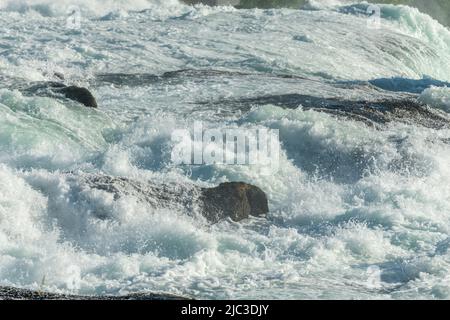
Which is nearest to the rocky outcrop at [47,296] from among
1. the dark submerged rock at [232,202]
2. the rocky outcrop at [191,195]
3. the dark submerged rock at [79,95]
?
the rocky outcrop at [191,195]

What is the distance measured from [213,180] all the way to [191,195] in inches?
67.8

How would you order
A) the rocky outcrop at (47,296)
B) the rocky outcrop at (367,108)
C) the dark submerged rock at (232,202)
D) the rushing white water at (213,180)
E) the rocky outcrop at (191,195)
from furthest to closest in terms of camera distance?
the rocky outcrop at (367,108) < the dark submerged rock at (232,202) < the rocky outcrop at (191,195) < the rushing white water at (213,180) < the rocky outcrop at (47,296)

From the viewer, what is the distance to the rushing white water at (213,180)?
11.2 m

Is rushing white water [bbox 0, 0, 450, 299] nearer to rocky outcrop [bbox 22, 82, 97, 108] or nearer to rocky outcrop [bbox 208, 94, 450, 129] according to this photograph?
rocky outcrop [bbox 22, 82, 97, 108]

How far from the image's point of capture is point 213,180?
594 inches

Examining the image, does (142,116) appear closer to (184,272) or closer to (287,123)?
(287,123)

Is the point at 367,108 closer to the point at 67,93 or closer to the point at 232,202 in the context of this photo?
the point at 67,93

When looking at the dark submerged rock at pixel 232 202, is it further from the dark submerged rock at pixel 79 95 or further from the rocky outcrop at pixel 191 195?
the dark submerged rock at pixel 79 95

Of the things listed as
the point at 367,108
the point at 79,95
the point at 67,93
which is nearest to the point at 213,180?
the point at 79,95

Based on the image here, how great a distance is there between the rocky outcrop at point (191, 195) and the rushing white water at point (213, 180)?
180 millimetres

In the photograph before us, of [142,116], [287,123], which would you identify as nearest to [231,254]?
[287,123]

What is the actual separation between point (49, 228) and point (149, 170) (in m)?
3.24

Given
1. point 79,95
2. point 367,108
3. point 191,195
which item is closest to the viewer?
point 191,195

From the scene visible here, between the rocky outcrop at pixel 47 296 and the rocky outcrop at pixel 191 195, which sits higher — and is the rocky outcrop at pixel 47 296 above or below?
below
